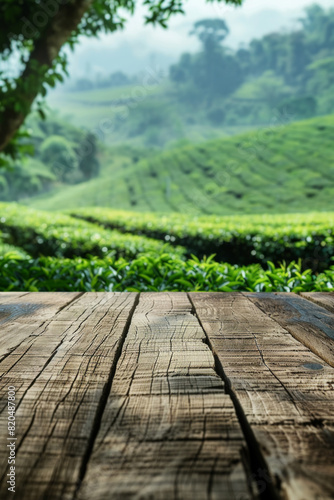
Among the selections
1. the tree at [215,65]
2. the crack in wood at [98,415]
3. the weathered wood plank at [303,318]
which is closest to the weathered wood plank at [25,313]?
the crack in wood at [98,415]

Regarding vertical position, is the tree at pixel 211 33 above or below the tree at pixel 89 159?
above

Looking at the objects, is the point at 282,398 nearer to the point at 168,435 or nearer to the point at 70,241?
the point at 168,435

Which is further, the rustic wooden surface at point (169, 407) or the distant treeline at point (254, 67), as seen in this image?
the distant treeline at point (254, 67)

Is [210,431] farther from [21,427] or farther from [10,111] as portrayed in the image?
[10,111]

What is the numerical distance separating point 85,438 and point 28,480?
0.14 meters

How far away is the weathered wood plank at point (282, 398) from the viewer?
71cm

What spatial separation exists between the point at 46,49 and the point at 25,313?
156 inches

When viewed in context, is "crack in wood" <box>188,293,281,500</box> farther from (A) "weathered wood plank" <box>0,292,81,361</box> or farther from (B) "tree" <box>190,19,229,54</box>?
(B) "tree" <box>190,19,229,54</box>

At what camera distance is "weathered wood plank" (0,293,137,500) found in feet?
2.37

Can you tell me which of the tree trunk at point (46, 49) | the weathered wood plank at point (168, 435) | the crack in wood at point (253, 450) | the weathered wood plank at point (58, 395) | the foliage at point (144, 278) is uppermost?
the tree trunk at point (46, 49)

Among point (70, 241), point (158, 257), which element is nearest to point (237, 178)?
point (70, 241)

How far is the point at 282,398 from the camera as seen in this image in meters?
0.99

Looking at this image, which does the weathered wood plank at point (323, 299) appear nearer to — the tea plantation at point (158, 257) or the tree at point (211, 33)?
the tea plantation at point (158, 257)

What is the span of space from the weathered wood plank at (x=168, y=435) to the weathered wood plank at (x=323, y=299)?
42.2 inches
